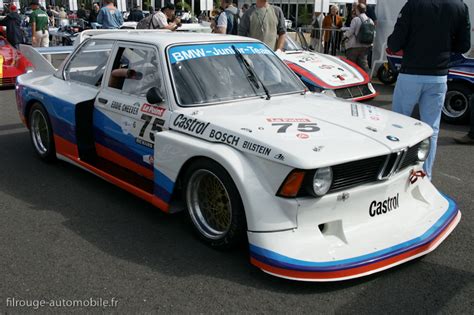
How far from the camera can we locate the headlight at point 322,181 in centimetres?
315

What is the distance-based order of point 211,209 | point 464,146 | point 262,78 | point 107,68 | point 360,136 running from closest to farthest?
point 360,136, point 211,209, point 262,78, point 107,68, point 464,146

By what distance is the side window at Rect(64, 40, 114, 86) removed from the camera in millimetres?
5027

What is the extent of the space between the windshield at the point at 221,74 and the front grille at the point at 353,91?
3.87m

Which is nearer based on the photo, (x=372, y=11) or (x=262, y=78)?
(x=262, y=78)

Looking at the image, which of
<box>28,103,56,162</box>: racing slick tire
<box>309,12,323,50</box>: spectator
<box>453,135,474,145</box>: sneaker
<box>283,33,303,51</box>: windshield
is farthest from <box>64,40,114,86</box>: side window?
<box>309,12,323,50</box>: spectator

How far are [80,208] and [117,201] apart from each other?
338 mm

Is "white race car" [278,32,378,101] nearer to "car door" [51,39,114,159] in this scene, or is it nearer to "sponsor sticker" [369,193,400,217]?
"car door" [51,39,114,159]

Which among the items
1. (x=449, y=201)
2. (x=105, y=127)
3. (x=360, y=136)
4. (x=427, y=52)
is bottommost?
(x=449, y=201)

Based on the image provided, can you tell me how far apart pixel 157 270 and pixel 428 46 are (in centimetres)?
313

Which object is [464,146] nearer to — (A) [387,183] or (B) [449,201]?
(B) [449,201]

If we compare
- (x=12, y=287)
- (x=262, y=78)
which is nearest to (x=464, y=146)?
(x=262, y=78)

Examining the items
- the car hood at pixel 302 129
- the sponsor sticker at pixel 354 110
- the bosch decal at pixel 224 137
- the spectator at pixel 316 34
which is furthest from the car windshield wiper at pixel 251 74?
the spectator at pixel 316 34

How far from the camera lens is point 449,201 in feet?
13.3

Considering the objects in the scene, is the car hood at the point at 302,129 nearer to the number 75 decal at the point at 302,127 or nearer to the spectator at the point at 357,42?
the number 75 decal at the point at 302,127
